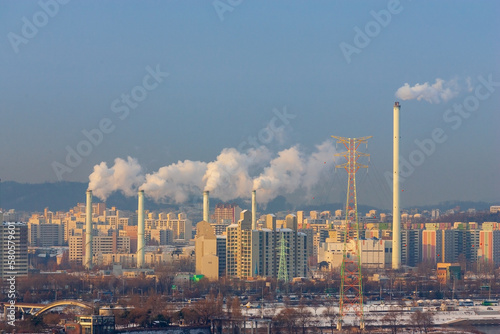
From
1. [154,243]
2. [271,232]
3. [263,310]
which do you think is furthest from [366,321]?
[154,243]

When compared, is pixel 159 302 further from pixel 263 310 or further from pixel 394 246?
pixel 394 246

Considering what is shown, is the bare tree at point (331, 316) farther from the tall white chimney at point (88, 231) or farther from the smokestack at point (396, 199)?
the tall white chimney at point (88, 231)

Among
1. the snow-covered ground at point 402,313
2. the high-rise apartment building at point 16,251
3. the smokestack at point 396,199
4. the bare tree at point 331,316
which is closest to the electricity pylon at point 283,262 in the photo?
the smokestack at point 396,199

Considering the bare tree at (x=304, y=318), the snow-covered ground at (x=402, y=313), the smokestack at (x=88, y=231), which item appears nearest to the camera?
the bare tree at (x=304, y=318)

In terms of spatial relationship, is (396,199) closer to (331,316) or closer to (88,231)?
(88,231)

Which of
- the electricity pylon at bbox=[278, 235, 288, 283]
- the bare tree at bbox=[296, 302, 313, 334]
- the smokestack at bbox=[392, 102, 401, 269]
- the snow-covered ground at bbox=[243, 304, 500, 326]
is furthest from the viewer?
the smokestack at bbox=[392, 102, 401, 269]

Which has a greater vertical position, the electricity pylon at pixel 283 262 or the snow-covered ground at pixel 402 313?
the electricity pylon at pixel 283 262

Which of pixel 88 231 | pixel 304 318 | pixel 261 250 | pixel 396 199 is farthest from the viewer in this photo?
pixel 88 231

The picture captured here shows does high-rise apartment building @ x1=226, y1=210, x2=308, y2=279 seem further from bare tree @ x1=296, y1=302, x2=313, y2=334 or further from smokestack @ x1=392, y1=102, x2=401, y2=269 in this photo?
bare tree @ x1=296, y1=302, x2=313, y2=334

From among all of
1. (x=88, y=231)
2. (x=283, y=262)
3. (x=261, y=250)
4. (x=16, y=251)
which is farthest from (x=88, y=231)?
(x=283, y=262)

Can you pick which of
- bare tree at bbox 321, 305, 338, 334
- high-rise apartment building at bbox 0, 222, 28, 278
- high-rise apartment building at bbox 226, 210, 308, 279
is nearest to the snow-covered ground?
bare tree at bbox 321, 305, 338, 334

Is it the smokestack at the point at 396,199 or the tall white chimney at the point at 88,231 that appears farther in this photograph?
the tall white chimney at the point at 88,231
